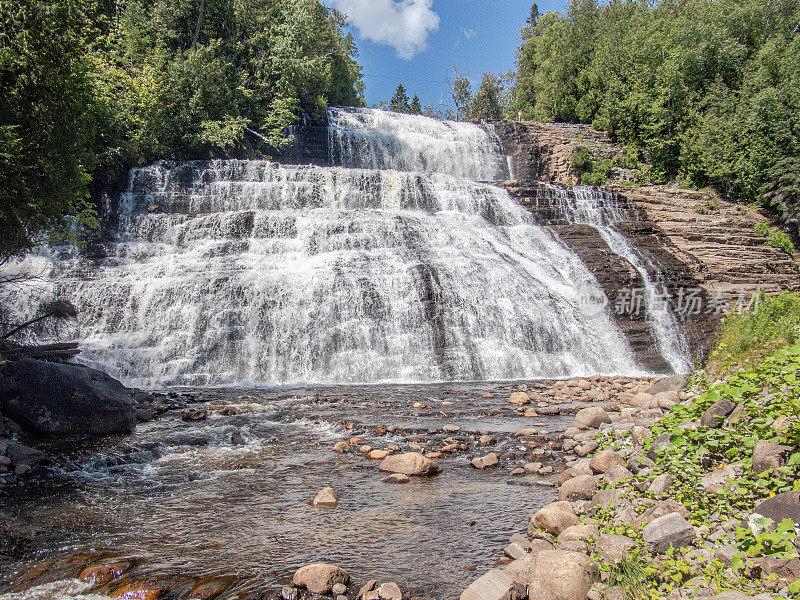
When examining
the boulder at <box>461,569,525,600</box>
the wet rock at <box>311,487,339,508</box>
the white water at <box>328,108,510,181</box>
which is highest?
the white water at <box>328,108,510,181</box>

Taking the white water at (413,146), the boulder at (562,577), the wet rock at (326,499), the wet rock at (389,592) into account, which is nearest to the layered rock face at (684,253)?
the white water at (413,146)

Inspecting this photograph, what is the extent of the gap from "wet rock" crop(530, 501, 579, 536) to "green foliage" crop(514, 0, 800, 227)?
26744 millimetres

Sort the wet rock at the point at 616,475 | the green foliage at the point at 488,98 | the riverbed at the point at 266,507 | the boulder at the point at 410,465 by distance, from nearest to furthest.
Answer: the riverbed at the point at 266,507, the wet rock at the point at 616,475, the boulder at the point at 410,465, the green foliage at the point at 488,98

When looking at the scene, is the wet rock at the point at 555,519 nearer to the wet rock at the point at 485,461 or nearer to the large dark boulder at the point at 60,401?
the wet rock at the point at 485,461

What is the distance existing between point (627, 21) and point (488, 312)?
36538mm

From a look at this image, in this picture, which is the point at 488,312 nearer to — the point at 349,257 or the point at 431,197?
the point at 349,257

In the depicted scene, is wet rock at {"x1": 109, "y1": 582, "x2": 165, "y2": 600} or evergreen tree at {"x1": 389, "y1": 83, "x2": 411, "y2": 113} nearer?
wet rock at {"x1": 109, "y1": 582, "x2": 165, "y2": 600}

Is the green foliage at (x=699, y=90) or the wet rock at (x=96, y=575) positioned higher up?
the green foliage at (x=699, y=90)

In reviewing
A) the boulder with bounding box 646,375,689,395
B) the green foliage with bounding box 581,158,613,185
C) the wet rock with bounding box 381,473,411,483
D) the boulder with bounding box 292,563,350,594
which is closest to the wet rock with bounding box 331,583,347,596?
the boulder with bounding box 292,563,350,594

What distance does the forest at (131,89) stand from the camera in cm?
833

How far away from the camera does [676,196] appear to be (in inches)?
1022

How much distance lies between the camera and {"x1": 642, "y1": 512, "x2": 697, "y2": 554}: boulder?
3143 mm

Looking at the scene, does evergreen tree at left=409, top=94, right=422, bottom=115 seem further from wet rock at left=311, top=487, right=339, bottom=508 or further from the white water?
wet rock at left=311, top=487, right=339, bottom=508

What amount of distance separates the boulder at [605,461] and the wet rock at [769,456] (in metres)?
1.55
